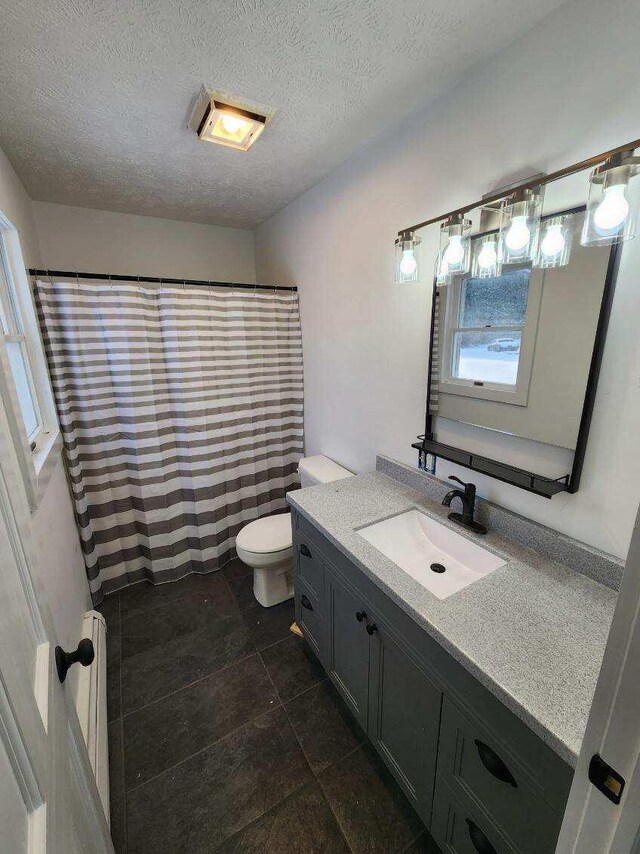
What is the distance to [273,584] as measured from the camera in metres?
2.09

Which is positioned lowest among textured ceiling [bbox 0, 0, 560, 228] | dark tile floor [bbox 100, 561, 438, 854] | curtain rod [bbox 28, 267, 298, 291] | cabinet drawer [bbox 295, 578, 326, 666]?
dark tile floor [bbox 100, 561, 438, 854]

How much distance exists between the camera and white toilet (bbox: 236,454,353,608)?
1959 millimetres

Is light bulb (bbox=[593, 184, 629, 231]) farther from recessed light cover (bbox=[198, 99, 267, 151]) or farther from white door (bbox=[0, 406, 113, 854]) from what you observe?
white door (bbox=[0, 406, 113, 854])

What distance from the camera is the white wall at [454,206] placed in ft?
3.06

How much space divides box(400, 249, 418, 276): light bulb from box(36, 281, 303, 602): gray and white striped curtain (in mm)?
1177

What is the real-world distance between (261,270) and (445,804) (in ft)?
10.2

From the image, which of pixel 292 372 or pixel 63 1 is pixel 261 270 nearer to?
pixel 292 372

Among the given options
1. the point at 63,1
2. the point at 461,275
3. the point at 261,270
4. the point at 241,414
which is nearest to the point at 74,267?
the point at 261,270

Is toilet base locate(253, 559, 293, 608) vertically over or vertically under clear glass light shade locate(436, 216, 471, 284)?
under

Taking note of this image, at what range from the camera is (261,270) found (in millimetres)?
2873

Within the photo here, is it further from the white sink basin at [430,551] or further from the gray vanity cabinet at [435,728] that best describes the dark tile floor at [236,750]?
the white sink basin at [430,551]

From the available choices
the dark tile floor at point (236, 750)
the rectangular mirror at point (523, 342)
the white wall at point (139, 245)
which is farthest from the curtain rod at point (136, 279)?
the dark tile floor at point (236, 750)

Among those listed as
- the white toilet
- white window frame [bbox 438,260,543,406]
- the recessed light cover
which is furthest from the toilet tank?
the recessed light cover

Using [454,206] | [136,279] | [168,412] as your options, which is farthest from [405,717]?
[136,279]
